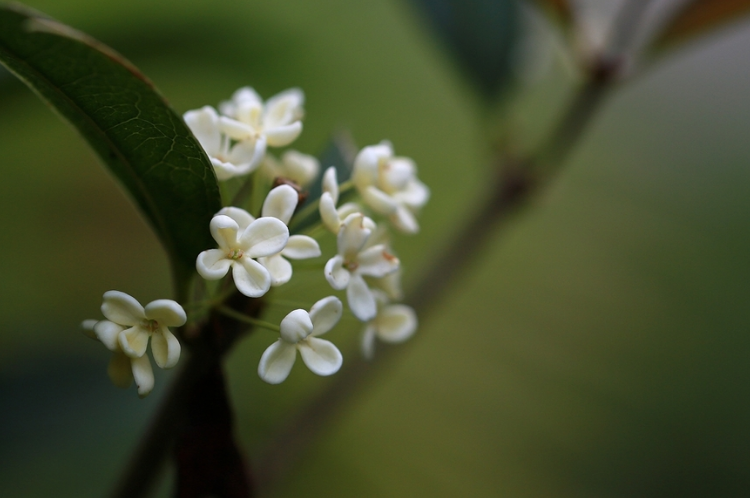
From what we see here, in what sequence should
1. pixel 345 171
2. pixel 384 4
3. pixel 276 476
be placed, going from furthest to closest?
pixel 384 4 → pixel 276 476 → pixel 345 171

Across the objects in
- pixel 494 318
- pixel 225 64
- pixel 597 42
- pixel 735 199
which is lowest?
pixel 494 318

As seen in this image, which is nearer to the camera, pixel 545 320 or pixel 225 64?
pixel 225 64

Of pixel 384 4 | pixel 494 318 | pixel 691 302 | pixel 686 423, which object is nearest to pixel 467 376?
pixel 494 318

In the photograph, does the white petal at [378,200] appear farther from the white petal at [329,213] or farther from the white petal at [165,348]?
the white petal at [165,348]

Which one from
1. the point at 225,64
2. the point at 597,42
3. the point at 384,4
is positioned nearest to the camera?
the point at 597,42

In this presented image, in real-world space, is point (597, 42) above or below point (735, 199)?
below

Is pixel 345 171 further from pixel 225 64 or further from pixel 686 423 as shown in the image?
pixel 686 423

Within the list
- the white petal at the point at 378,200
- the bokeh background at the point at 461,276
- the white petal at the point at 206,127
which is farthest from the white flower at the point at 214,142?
the bokeh background at the point at 461,276
